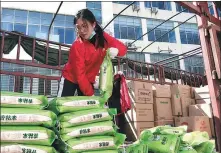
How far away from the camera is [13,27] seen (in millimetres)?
15109

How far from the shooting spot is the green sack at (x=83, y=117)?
6.09 ft

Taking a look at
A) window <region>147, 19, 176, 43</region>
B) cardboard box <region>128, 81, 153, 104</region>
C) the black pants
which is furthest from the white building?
the black pants

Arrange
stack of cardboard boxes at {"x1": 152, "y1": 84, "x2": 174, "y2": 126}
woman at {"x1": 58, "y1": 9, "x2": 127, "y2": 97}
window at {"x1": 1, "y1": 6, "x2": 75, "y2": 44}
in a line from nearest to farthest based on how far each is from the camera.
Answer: woman at {"x1": 58, "y1": 9, "x2": 127, "y2": 97} < stack of cardboard boxes at {"x1": 152, "y1": 84, "x2": 174, "y2": 126} < window at {"x1": 1, "y1": 6, "x2": 75, "y2": 44}

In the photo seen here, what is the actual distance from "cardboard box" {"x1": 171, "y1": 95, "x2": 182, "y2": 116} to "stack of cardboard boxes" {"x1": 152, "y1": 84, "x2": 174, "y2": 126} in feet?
0.28

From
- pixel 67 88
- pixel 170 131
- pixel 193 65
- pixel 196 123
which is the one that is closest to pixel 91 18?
pixel 67 88

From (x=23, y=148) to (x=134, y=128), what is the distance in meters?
2.52

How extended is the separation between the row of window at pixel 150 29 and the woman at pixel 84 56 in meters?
15.3

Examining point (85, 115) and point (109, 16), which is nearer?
point (85, 115)

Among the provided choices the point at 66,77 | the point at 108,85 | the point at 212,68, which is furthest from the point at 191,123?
the point at 66,77

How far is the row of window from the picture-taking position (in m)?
18.3

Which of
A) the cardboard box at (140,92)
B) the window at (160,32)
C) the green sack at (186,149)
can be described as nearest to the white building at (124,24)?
the window at (160,32)

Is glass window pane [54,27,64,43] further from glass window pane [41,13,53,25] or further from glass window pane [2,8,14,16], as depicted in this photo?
glass window pane [2,8,14,16]

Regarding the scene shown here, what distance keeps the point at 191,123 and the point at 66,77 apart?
2678 mm

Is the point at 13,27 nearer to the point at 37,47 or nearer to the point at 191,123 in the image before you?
the point at 37,47
